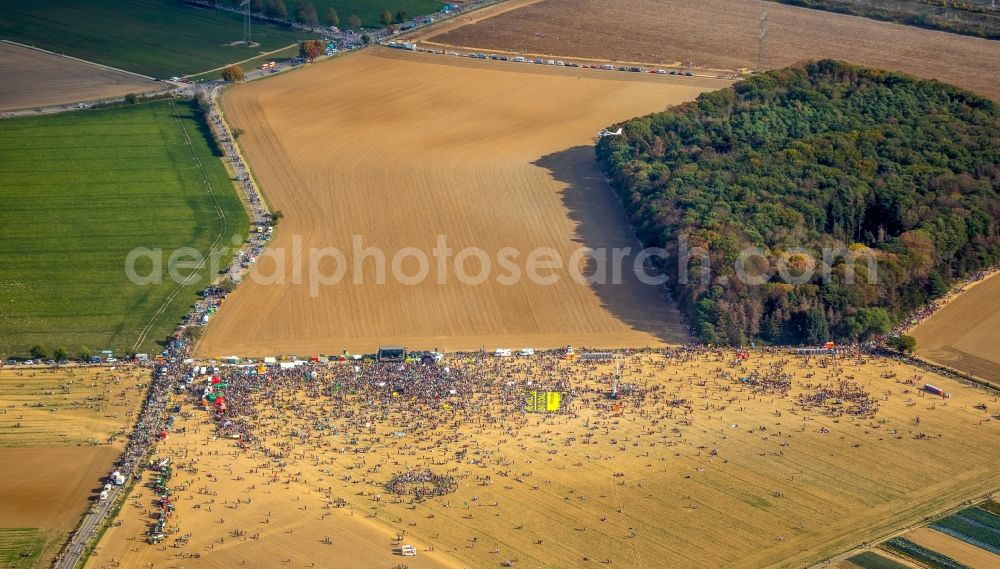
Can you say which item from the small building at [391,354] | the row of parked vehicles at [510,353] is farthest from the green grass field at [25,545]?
the row of parked vehicles at [510,353]

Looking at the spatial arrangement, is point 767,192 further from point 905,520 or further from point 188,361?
point 188,361

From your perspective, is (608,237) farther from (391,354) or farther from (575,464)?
(575,464)

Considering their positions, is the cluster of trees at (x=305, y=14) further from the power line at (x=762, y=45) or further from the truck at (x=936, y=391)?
the truck at (x=936, y=391)

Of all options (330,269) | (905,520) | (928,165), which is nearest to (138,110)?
(330,269)

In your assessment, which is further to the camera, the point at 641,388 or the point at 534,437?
the point at 641,388

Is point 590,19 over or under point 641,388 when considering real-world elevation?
over

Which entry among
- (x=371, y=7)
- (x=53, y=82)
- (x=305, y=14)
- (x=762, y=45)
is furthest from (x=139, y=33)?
(x=762, y=45)
